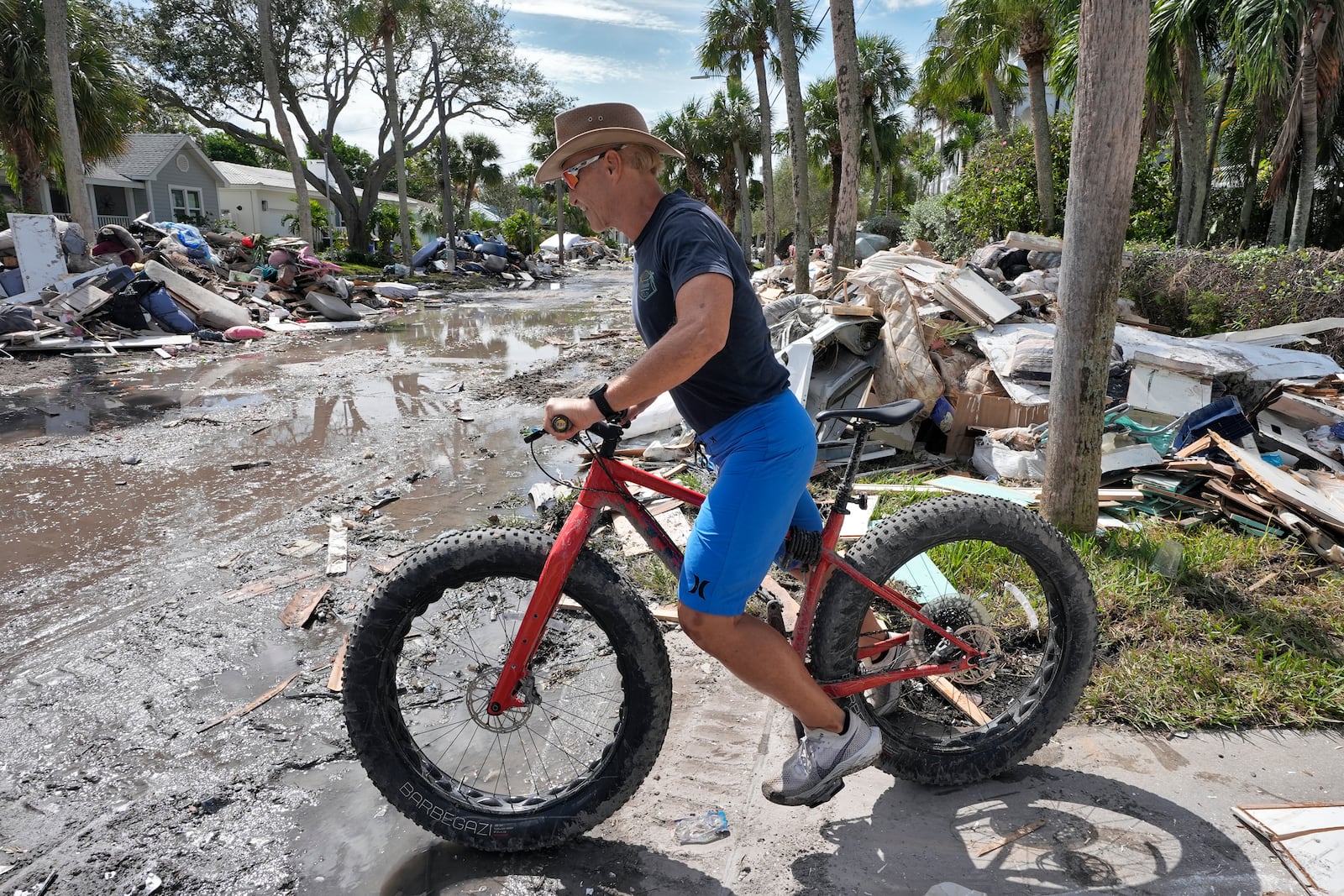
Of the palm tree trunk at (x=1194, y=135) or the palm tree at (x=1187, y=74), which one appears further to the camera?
the palm tree trunk at (x=1194, y=135)

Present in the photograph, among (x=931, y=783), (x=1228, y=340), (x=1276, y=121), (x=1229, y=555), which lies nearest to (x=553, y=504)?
(x=931, y=783)

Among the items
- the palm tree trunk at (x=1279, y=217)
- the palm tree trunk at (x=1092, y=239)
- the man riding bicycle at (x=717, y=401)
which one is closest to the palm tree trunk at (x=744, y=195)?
the palm tree trunk at (x=1279, y=217)

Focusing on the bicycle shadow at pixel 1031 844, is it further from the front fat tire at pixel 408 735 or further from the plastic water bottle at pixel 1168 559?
the plastic water bottle at pixel 1168 559

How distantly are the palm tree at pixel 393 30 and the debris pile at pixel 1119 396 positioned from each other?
27.3 metres

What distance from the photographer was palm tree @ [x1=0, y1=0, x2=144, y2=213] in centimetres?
2112

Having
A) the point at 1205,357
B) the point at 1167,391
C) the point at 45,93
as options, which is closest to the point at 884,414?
the point at 1167,391

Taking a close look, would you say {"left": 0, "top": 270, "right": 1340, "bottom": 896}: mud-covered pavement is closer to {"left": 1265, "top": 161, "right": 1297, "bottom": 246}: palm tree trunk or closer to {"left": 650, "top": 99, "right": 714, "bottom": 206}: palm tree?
{"left": 1265, "top": 161, "right": 1297, "bottom": 246}: palm tree trunk

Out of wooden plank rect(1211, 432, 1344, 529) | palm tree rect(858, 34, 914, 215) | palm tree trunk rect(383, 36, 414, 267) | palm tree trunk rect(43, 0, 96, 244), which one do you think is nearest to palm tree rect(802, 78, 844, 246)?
palm tree rect(858, 34, 914, 215)

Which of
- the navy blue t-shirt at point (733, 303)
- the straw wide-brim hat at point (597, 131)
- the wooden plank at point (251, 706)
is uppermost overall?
the straw wide-brim hat at point (597, 131)

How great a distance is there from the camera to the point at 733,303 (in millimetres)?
2348

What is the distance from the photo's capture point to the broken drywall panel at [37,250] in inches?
580

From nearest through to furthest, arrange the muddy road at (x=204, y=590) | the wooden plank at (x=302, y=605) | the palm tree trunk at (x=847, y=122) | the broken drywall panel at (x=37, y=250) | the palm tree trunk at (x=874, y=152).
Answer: the muddy road at (x=204, y=590), the wooden plank at (x=302, y=605), the palm tree trunk at (x=847, y=122), the broken drywall panel at (x=37, y=250), the palm tree trunk at (x=874, y=152)

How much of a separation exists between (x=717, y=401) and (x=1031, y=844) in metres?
1.77

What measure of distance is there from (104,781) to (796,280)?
636 inches
